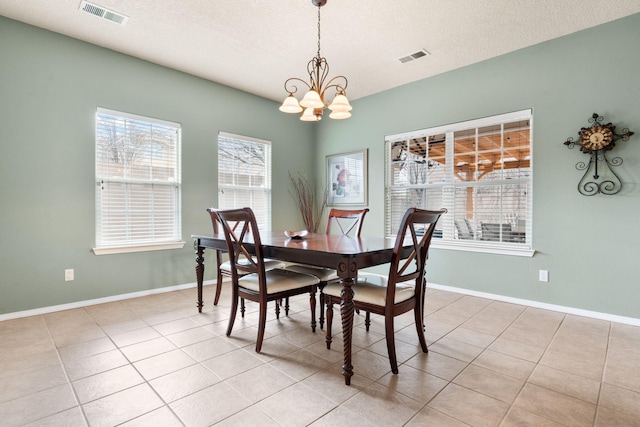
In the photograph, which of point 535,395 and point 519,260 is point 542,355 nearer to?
point 535,395

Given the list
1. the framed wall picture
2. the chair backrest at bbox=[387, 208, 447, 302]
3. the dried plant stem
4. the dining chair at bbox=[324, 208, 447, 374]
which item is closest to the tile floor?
the dining chair at bbox=[324, 208, 447, 374]

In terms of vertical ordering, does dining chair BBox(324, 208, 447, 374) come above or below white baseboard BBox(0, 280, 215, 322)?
above

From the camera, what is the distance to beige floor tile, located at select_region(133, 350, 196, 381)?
75.6 inches

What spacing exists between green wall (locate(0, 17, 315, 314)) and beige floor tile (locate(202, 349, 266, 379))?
204 centimetres

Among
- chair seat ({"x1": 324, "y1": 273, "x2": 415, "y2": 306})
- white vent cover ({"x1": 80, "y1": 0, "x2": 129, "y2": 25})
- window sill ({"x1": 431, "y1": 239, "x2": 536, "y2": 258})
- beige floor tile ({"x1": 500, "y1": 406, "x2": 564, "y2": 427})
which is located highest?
white vent cover ({"x1": 80, "y1": 0, "x2": 129, "y2": 25})

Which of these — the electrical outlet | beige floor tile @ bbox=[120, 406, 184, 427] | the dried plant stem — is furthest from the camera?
the dried plant stem

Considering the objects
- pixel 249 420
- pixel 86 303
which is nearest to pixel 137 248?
pixel 86 303

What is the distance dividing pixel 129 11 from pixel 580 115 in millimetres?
4222

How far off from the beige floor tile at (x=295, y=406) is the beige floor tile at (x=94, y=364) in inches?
42.9

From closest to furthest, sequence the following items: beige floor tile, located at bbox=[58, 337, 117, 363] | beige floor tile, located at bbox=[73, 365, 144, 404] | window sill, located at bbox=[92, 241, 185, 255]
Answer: beige floor tile, located at bbox=[73, 365, 144, 404] < beige floor tile, located at bbox=[58, 337, 117, 363] < window sill, located at bbox=[92, 241, 185, 255]

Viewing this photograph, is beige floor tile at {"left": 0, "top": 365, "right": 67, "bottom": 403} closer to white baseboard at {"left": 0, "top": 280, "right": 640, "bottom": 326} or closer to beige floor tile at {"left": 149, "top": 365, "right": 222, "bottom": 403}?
beige floor tile at {"left": 149, "top": 365, "right": 222, "bottom": 403}

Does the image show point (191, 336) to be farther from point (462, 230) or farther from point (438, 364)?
point (462, 230)

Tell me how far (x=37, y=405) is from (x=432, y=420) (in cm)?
197

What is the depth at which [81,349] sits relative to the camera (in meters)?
2.24
